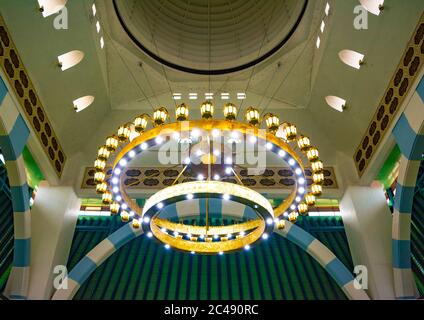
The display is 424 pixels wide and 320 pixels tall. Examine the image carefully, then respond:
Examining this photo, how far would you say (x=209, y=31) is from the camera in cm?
895

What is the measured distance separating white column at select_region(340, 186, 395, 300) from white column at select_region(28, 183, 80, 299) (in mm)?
5792

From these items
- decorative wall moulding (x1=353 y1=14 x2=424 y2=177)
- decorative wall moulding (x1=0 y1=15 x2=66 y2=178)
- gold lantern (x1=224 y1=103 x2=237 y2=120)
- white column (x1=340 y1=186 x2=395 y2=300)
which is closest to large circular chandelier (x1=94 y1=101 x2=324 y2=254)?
gold lantern (x1=224 y1=103 x2=237 y2=120)

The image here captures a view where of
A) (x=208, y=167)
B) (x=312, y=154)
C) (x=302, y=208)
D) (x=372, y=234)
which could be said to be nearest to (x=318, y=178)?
(x=312, y=154)

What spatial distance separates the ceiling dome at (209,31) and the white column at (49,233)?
3.55m

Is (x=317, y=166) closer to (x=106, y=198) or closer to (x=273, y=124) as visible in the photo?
(x=273, y=124)

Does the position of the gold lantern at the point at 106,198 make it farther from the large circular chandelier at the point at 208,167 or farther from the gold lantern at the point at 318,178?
the gold lantern at the point at 318,178

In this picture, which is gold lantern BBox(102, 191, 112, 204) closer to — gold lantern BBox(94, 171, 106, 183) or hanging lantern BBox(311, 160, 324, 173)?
gold lantern BBox(94, 171, 106, 183)

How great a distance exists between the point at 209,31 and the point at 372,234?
5.46 m

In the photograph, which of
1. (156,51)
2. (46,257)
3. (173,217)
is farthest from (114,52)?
(46,257)

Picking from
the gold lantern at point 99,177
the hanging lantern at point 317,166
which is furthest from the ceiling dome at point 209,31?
the gold lantern at point 99,177

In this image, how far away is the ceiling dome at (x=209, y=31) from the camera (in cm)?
848

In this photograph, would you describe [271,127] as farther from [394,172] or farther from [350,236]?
[394,172]

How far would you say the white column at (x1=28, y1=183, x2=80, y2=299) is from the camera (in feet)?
24.3
